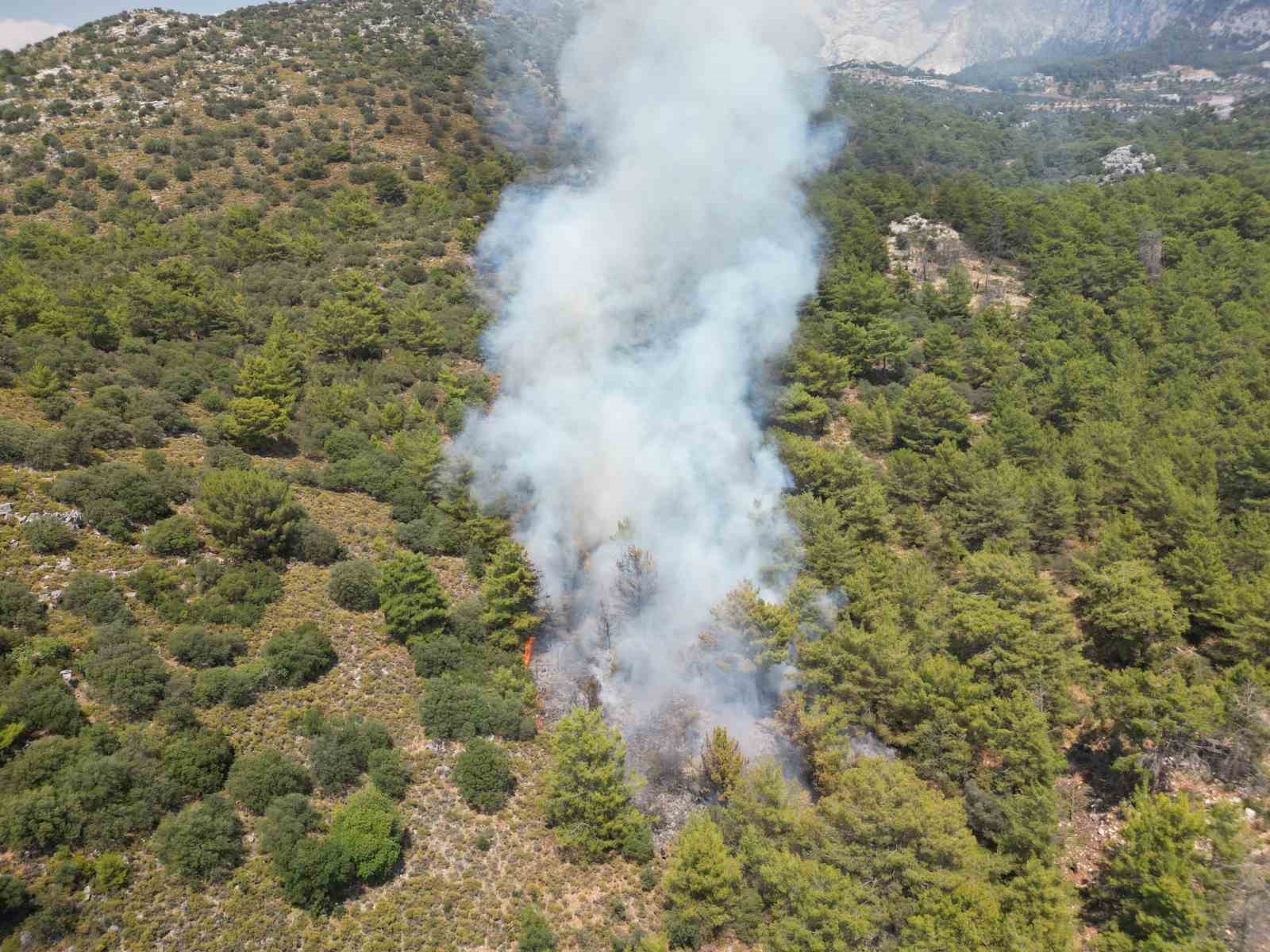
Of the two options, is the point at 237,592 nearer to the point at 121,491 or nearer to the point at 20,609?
the point at 20,609

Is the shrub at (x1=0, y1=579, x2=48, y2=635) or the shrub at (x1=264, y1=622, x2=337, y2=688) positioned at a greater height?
the shrub at (x1=0, y1=579, x2=48, y2=635)

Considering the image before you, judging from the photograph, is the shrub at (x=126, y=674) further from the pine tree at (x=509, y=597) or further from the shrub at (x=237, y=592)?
the pine tree at (x=509, y=597)

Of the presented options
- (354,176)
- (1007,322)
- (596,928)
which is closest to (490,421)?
(596,928)

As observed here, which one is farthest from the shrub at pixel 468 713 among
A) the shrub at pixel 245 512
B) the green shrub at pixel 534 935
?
the shrub at pixel 245 512

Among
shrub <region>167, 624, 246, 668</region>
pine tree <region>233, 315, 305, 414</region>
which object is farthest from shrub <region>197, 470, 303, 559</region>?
pine tree <region>233, 315, 305, 414</region>

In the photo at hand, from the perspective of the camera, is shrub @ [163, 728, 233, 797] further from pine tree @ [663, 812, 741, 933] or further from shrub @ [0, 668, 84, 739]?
pine tree @ [663, 812, 741, 933]

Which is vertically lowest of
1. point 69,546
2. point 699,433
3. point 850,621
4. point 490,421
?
point 850,621

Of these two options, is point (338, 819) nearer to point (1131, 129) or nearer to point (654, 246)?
point (654, 246)
